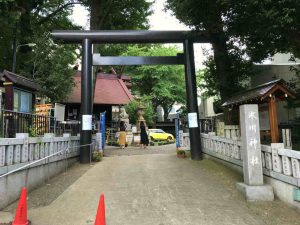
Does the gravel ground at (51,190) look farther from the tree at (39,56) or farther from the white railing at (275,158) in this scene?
the tree at (39,56)

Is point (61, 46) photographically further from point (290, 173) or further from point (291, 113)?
point (290, 173)

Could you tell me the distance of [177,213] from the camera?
7.27 meters

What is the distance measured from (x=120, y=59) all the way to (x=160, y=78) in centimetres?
2235

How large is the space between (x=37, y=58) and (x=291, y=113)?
550 inches

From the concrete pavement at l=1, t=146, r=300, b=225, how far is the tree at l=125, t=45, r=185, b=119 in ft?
85.4

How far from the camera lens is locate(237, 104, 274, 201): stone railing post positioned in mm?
8055

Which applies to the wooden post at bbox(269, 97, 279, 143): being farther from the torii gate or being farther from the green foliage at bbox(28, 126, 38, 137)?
the green foliage at bbox(28, 126, 38, 137)

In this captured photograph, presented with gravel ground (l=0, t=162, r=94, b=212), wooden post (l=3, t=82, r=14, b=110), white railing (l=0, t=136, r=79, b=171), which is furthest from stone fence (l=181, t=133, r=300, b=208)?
wooden post (l=3, t=82, r=14, b=110)

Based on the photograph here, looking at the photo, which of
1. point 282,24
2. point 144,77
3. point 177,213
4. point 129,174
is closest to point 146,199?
point 177,213

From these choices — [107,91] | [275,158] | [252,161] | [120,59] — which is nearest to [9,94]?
[120,59]

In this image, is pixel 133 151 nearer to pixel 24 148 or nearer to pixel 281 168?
pixel 24 148

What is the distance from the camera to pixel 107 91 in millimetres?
32438

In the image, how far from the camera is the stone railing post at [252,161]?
8.05 metres

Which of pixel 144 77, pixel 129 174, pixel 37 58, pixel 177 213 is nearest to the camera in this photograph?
pixel 177 213
